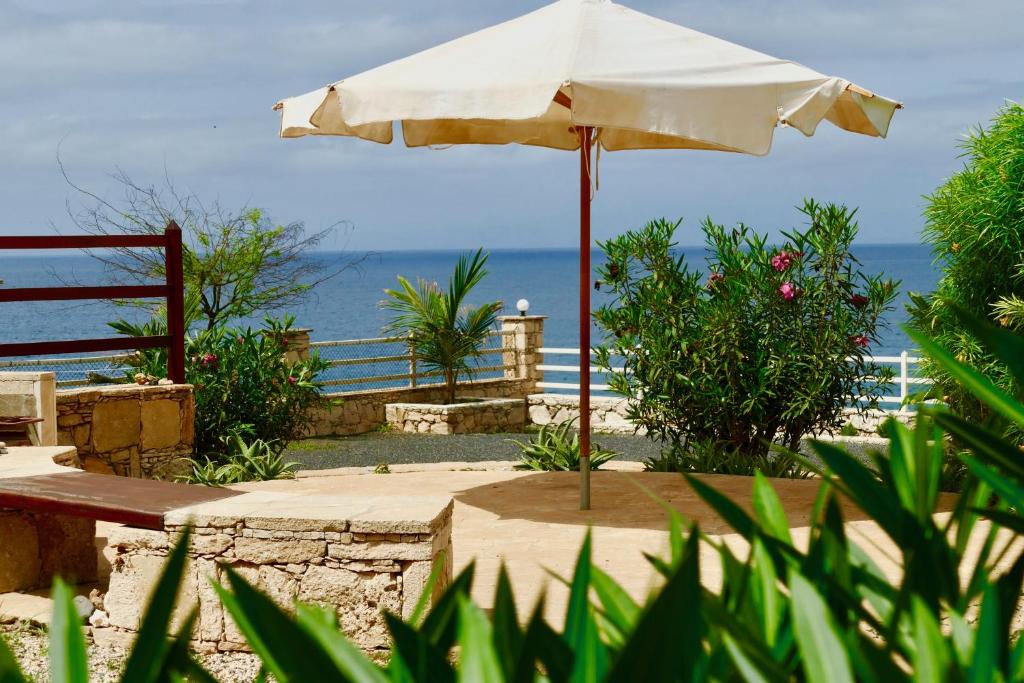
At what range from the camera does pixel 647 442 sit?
11.9 metres

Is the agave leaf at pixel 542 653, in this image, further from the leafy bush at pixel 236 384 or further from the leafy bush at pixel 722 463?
the leafy bush at pixel 236 384

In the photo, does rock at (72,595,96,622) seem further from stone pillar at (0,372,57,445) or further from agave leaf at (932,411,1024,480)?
agave leaf at (932,411,1024,480)

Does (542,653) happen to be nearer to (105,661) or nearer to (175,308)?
(105,661)

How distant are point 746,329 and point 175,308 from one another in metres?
4.04

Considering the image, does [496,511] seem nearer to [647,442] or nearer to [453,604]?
[453,604]

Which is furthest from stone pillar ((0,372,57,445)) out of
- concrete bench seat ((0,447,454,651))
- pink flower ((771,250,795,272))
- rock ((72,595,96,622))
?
pink flower ((771,250,795,272))

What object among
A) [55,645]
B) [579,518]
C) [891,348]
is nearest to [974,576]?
[55,645]

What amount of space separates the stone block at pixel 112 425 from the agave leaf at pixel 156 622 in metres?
7.24

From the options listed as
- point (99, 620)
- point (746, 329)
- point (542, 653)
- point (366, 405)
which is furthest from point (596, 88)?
point (366, 405)

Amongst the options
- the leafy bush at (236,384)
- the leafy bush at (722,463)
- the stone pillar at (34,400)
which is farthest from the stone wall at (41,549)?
the leafy bush at (236,384)

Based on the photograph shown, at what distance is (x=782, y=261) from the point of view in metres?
7.54

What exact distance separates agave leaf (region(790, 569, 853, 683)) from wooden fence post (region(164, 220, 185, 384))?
25.7 ft

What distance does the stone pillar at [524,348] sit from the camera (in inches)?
614

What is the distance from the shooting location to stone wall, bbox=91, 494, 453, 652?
145 inches
